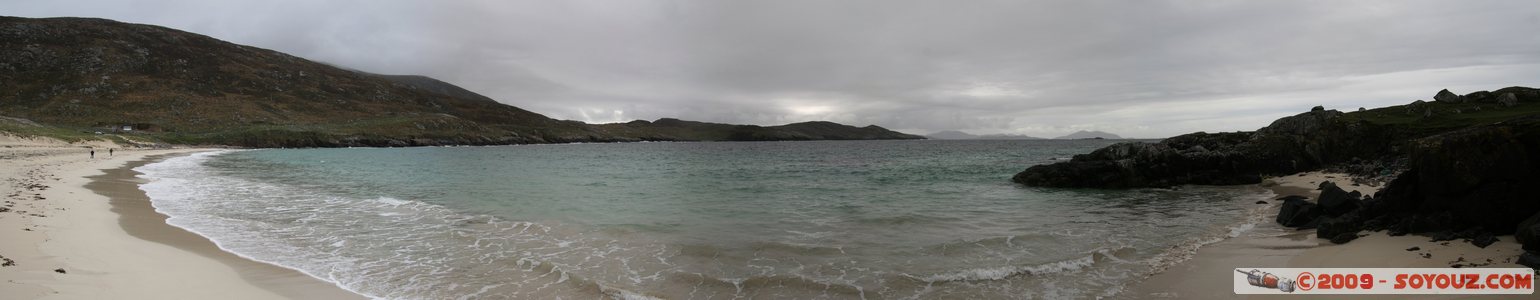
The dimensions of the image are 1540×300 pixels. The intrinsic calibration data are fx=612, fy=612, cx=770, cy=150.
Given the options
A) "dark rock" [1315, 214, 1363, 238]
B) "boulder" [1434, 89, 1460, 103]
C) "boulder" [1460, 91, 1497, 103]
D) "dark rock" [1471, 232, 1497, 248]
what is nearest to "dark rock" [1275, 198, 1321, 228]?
"dark rock" [1315, 214, 1363, 238]

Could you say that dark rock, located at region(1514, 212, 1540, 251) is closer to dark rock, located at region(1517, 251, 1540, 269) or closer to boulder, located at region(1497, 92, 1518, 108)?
dark rock, located at region(1517, 251, 1540, 269)

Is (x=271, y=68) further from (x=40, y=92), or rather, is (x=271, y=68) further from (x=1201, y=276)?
(x=1201, y=276)

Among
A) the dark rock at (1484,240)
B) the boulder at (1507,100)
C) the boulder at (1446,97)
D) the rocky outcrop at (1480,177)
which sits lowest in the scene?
the dark rock at (1484,240)

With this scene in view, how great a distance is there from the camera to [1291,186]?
2620 cm

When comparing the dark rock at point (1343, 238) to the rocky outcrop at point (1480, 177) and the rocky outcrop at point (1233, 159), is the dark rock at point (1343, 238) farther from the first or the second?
the rocky outcrop at point (1233, 159)

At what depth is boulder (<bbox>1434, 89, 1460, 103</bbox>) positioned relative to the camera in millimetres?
38906

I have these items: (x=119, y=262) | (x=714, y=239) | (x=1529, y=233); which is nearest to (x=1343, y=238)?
(x=1529, y=233)

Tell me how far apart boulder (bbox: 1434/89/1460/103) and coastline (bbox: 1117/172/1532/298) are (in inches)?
1588

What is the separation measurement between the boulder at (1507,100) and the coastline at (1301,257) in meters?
37.5

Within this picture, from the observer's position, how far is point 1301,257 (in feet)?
36.3

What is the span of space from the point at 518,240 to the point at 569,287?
502 cm

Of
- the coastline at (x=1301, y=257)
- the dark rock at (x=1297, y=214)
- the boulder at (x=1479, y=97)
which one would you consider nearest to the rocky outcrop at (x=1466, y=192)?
the coastline at (x=1301, y=257)

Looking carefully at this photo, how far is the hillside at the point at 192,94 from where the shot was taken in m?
114

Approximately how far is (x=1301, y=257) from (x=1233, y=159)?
24.8 meters
